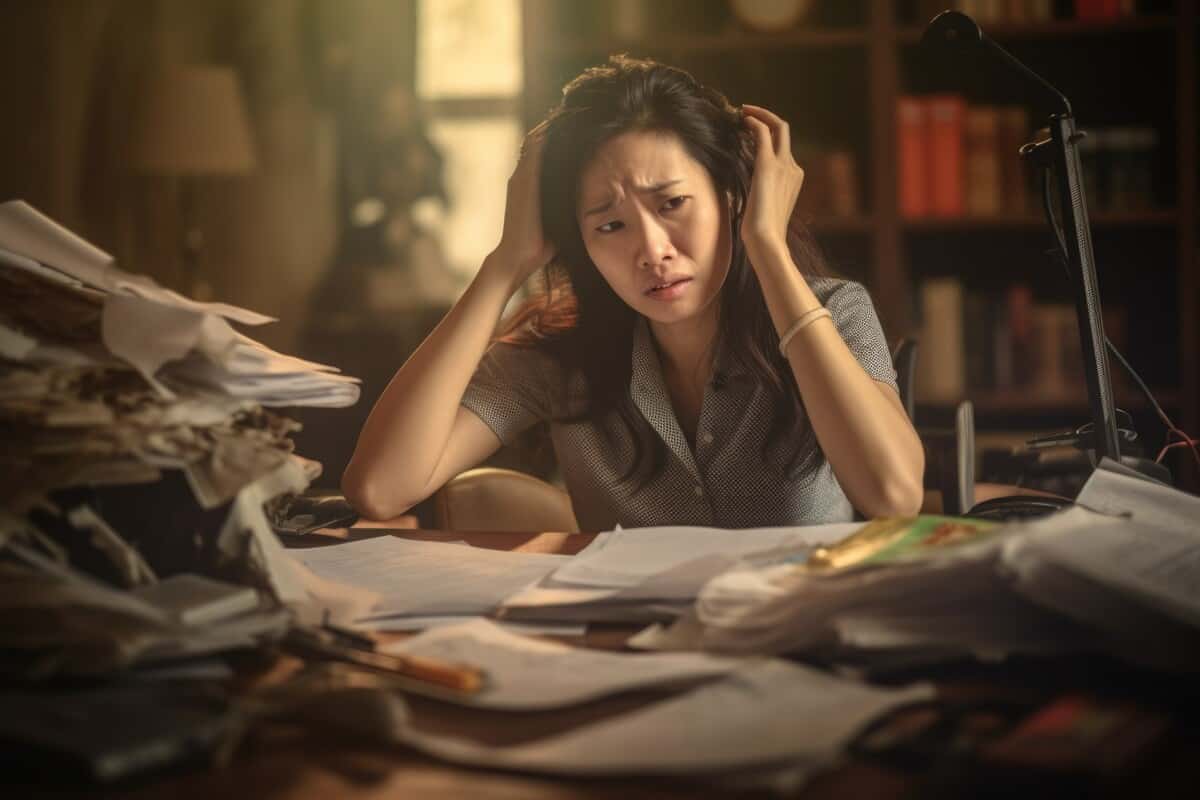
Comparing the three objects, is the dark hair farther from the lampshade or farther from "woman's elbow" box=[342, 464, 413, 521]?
the lampshade

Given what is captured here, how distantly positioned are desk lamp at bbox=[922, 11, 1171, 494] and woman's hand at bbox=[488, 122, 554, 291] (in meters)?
0.58

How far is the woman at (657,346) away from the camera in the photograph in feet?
4.65

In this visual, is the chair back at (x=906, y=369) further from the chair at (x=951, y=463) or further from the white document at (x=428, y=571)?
the white document at (x=428, y=571)

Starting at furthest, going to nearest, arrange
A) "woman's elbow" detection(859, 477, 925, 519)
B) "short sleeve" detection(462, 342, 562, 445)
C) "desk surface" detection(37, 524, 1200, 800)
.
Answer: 1. "short sleeve" detection(462, 342, 562, 445)
2. "woman's elbow" detection(859, 477, 925, 519)
3. "desk surface" detection(37, 524, 1200, 800)

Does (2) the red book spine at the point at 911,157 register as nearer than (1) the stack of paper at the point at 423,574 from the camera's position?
No

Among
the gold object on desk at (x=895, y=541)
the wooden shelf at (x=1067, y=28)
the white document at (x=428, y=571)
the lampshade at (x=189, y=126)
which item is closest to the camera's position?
the gold object on desk at (x=895, y=541)

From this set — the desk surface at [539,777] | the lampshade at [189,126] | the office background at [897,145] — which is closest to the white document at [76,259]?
the desk surface at [539,777]

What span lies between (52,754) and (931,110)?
9.02ft

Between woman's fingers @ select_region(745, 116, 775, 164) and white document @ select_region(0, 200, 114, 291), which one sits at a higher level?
woman's fingers @ select_region(745, 116, 775, 164)

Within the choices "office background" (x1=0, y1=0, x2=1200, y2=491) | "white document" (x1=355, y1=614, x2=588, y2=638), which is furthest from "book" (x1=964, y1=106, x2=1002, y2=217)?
"white document" (x1=355, y1=614, x2=588, y2=638)

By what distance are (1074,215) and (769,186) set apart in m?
0.41

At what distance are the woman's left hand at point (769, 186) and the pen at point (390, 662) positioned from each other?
0.85 metres

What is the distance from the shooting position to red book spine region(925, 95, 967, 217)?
9.49 ft

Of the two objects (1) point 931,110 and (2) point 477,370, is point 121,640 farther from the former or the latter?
(1) point 931,110
